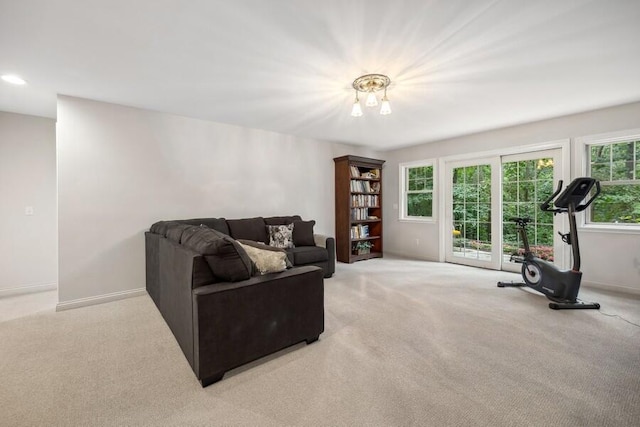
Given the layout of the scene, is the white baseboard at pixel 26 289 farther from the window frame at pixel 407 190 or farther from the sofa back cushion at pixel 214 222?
the window frame at pixel 407 190

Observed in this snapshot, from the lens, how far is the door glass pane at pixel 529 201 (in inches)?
159

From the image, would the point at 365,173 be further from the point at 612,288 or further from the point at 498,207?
the point at 612,288

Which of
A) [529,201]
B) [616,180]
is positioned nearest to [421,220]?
[529,201]

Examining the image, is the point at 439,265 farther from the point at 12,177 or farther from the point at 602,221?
the point at 12,177

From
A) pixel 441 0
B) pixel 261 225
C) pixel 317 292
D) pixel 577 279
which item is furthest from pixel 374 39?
pixel 577 279

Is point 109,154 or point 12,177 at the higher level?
point 109,154

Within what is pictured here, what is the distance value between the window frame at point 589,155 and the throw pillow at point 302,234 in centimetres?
378

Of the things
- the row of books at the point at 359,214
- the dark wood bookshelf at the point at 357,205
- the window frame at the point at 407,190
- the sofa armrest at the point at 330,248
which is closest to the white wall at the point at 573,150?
the window frame at the point at 407,190

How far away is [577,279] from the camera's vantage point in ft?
9.53

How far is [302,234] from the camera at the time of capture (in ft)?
13.9

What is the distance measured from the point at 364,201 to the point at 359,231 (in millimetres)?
643

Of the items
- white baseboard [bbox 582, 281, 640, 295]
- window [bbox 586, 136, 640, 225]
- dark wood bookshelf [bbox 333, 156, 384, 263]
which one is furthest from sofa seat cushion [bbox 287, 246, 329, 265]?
window [bbox 586, 136, 640, 225]

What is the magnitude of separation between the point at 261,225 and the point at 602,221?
4.72 metres

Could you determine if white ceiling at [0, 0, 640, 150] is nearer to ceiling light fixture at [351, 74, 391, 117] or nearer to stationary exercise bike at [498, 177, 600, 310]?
ceiling light fixture at [351, 74, 391, 117]
